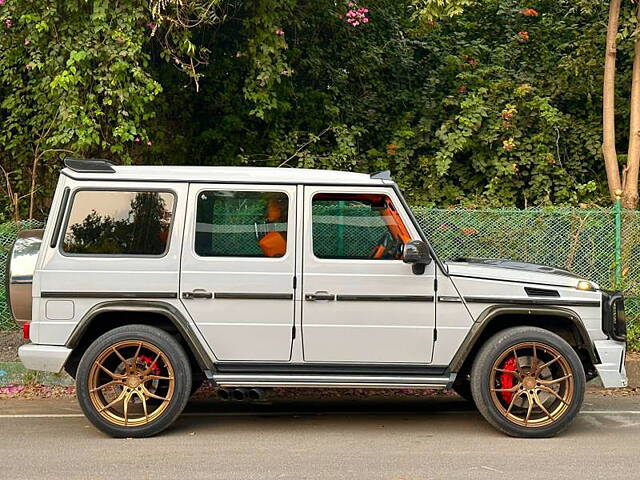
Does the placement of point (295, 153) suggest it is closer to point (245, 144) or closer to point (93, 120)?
point (245, 144)

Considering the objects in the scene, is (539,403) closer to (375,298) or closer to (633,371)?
(375,298)

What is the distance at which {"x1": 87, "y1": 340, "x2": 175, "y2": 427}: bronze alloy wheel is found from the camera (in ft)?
21.2

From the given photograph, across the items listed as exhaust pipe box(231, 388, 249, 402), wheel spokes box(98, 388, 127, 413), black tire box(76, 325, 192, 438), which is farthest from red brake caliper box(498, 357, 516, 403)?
wheel spokes box(98, 388, 127, 413)

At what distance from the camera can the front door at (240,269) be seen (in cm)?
648

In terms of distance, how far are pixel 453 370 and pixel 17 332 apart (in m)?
6.04

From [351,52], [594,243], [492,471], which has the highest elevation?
[351,52]

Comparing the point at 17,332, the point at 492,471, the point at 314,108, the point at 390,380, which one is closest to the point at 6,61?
the point at 17,332

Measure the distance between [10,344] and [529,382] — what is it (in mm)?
6189

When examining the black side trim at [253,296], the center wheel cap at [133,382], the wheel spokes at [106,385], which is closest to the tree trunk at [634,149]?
the black side trim at [253,296]

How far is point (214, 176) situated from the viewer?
6.61m

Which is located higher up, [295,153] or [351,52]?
[351,52]

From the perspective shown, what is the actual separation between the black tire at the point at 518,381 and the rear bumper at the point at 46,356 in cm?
318

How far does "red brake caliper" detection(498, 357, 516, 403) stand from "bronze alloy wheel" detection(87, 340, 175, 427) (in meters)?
2.58

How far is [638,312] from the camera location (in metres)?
10.4
